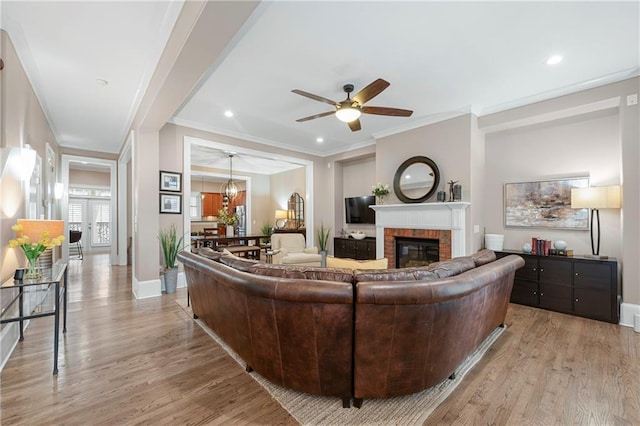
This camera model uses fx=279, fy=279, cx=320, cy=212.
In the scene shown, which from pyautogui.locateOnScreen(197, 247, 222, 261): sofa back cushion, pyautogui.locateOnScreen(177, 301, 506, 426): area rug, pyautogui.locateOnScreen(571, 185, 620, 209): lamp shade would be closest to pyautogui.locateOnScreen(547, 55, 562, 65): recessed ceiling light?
pyautogui.locateOnScreen(571, 185, 620, 209): lamp shade

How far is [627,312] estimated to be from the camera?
3.18 meters

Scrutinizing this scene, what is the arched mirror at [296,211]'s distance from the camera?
8.95m

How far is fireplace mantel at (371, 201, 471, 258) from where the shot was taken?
14.1ft

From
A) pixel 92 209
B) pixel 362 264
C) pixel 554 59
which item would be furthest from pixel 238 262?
pixel 92 209

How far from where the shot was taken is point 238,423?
168cm

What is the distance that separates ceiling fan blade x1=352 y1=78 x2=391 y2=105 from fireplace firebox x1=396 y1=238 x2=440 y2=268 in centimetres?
267

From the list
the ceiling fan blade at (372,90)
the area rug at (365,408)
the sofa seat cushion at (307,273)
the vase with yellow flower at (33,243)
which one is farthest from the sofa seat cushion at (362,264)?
the vase with yellow flower at (33,243)

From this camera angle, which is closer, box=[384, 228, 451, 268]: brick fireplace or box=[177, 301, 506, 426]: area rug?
box=[177, 301, 506, 426]: area rug

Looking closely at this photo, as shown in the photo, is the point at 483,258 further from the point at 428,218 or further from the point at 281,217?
the point at 281,217

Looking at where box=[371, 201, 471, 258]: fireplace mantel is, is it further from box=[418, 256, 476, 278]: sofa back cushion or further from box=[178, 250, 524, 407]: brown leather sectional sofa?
box=[178, 250, 524, 407]: brown leather sectional sofa

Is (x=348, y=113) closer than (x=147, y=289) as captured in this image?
Yes

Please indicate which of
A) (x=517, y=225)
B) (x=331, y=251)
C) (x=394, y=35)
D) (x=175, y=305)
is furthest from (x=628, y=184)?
(x=175, y=305)

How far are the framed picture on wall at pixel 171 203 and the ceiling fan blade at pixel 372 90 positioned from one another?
343 centimetres

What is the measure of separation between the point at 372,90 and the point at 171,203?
12.2 feet
